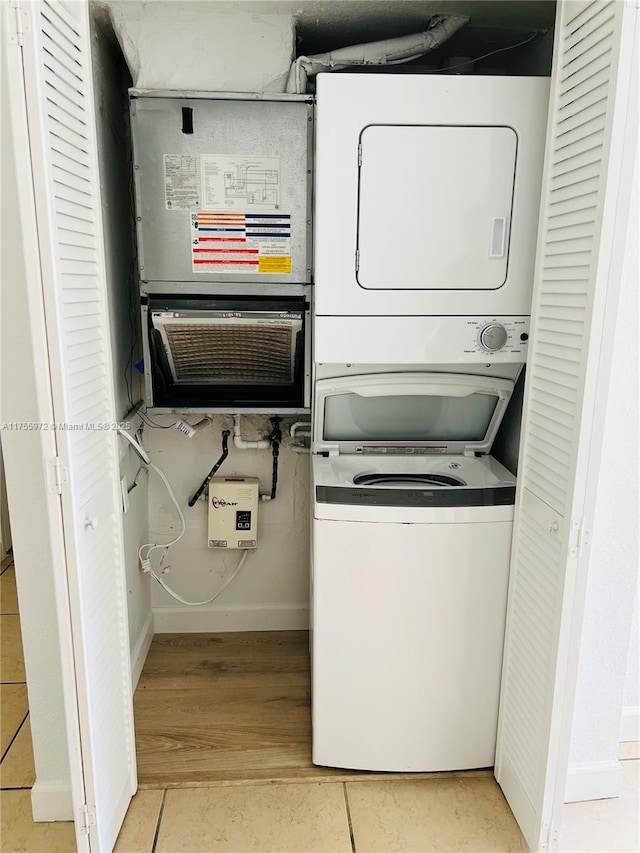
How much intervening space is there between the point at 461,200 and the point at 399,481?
2.92ft

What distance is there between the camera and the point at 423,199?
5.75 feet

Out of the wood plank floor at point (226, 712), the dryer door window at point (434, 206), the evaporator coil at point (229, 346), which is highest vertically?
the dryer door window at point (434, 206)

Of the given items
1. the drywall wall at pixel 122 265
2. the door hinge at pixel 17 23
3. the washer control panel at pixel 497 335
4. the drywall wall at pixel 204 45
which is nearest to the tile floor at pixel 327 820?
the drywall wall at pixel 122 265

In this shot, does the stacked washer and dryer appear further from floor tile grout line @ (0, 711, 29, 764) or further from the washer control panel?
floor tile grout line @ (0, 711, 29, 764)

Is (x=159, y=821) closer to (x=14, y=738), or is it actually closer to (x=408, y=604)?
(x=14, y=738)

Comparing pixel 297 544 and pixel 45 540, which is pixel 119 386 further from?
pixel 297 544

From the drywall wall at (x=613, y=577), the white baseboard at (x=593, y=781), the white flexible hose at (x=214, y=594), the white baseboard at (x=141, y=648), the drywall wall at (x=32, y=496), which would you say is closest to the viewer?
the drywall wall at (x=32, y=496)

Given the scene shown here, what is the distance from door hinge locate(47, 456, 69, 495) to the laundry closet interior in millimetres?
712

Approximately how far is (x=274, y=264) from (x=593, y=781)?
74.7 inches

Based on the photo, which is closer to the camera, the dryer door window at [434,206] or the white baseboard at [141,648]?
the dryer door window at [434,206]

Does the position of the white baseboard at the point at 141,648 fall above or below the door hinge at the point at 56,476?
below

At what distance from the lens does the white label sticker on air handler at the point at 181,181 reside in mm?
1952

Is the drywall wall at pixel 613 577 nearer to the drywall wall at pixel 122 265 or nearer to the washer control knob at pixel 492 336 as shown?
the washer control knob at pixel 492 336

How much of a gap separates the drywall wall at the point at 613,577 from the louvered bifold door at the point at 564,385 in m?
0.20
